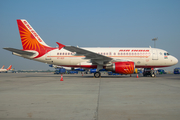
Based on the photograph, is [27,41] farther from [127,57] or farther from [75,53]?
[127,57]

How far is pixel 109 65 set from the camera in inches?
790

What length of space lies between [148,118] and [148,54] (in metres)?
19.3

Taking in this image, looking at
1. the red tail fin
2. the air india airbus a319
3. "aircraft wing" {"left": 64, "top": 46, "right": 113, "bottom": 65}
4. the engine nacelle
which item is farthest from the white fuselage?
the engine nacelle

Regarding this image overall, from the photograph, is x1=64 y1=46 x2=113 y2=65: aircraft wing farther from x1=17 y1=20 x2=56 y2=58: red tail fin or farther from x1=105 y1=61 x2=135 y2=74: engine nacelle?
x1=17 y1=20 x2=56 y2=58: red tail fin

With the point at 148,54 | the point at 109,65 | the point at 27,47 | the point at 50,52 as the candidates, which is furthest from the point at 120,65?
the point at 27,47

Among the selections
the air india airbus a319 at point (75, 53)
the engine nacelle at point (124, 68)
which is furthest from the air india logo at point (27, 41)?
the engine nacelle at point (124, 68)

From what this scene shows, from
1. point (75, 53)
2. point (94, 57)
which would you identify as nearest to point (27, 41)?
point (75, 53)

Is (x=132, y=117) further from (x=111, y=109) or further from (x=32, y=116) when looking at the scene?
(x=32, y=116)

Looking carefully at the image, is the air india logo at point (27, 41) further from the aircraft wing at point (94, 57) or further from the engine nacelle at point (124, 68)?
the engine nacelle at point (124, 68)

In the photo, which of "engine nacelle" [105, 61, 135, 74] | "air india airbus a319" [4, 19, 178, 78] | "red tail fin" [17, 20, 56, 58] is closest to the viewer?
"engine nacelle" [105, 61, 135, 74]

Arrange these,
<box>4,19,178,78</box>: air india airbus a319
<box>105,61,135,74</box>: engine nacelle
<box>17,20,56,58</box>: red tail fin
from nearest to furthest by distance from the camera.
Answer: <box>105,61,135,74</box>: engine nacelle → <box>4,19,178,78</box>: air india airbus a319 → <box>17,20,56,58</box>: red tail fin

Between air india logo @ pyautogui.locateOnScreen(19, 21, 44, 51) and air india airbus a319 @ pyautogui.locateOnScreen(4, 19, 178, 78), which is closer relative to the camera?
air india airbus a319 @ pyautogui.locateOnScreen(4, 19, 178, 78)

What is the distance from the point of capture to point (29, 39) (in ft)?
74.7

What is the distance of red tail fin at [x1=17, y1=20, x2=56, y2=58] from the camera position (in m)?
22.6
